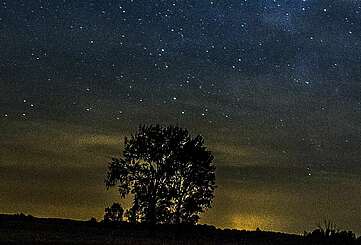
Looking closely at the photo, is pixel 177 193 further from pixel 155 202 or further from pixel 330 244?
pixel 330 244

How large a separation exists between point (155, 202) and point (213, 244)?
39715mm

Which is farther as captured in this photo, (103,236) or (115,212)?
(115,212)

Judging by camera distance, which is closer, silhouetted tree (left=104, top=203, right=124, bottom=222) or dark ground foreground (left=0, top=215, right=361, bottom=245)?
dark ground foreground (left=0, top=215, right=361, bottom=245)

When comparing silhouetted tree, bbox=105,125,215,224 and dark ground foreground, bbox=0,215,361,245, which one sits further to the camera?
silhouetted tree, bbox=105,125,215,224

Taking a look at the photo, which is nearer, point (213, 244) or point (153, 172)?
point (213, 244)

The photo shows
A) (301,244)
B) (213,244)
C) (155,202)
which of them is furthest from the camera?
(155,202)

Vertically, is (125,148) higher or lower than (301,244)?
higher

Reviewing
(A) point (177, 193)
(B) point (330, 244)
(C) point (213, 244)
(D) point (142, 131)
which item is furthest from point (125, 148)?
(C) point (213, 244)

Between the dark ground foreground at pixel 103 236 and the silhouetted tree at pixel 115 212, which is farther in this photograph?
the silhouetted tree at pixel 115 212

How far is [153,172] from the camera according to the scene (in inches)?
3295

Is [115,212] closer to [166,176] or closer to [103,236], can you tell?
[166,176]

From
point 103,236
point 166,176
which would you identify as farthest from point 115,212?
point 103,236

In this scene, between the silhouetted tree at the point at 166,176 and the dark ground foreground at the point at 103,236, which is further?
the silhouetted tree at the point at 166,176

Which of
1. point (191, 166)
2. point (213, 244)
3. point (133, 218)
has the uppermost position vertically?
point (191, 166)
